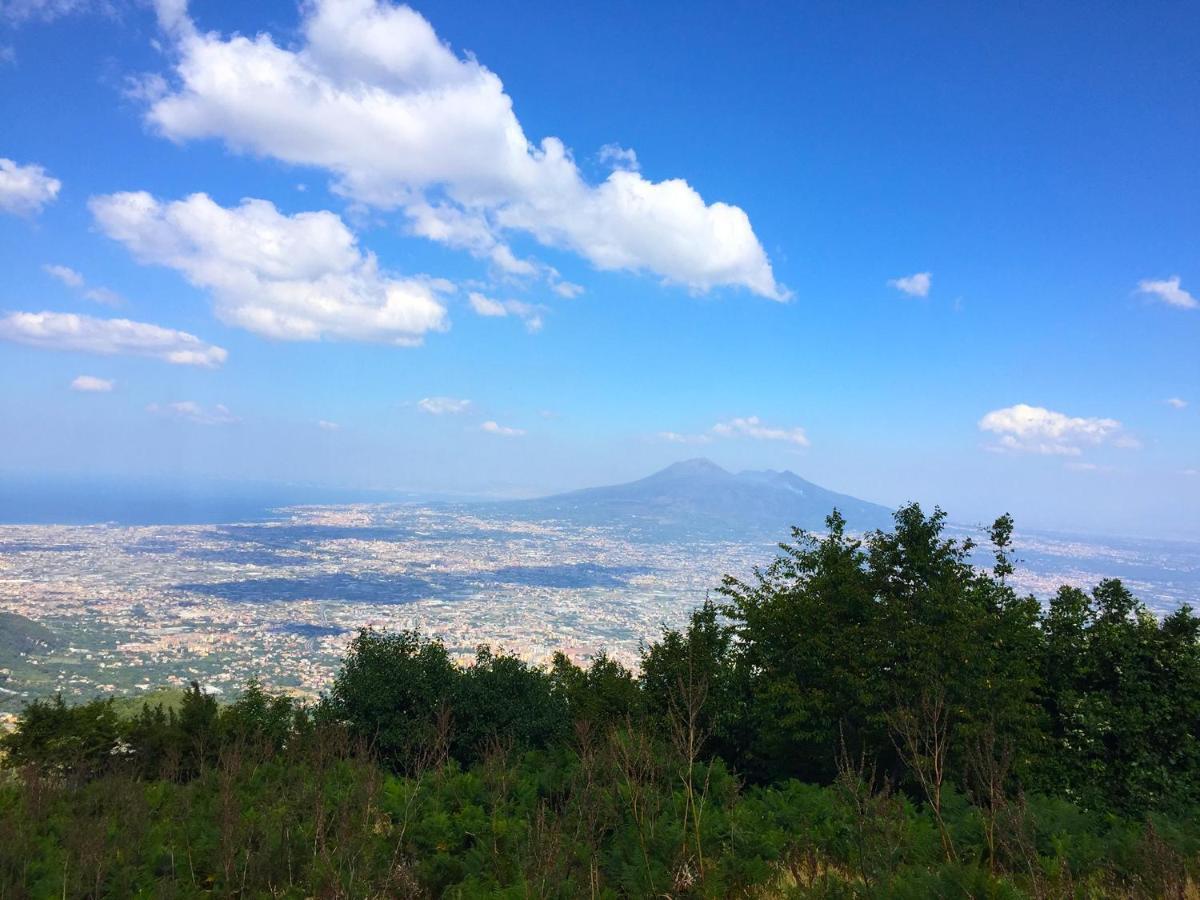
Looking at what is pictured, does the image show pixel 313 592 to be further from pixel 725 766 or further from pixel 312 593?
pixel 725 766

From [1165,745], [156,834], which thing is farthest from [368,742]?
[1165,745]

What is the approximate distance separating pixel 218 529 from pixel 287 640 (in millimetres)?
143190

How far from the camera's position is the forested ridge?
809 centimetres

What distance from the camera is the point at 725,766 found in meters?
14.3

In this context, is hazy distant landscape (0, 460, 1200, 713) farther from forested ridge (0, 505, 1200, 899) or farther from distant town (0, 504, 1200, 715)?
forested ridge (0, 505, 1200, 899)

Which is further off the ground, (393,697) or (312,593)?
(393,697)

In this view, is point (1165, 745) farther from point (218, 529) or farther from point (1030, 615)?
point (218, 529)

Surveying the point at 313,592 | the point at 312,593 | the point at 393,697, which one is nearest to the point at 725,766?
the point at 393,697

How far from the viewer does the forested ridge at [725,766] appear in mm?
8086

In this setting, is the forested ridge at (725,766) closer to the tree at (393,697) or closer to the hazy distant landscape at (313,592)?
the tree at (393,697)

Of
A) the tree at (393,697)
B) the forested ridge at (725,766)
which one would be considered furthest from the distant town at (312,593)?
the tree at (393,697)

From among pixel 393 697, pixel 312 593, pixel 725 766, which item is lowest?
pixel 312 593

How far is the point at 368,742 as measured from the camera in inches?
746

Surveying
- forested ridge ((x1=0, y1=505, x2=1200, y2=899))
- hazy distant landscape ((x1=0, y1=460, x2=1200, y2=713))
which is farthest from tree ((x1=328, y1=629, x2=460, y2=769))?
hazy distant landscape ((x1=0, y1=460, x2=1200, y2=713))
